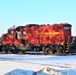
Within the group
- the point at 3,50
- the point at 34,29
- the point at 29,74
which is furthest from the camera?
the point at 3,50

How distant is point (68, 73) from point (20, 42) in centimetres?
2297

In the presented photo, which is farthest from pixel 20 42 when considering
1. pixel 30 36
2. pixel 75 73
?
pixel 75 73

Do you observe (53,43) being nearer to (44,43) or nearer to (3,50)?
(44,43)

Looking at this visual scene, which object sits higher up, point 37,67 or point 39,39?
point 39,39

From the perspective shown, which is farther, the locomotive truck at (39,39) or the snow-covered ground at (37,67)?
the locomotive truck at (39,39)

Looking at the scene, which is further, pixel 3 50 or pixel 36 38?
pixel 3 50

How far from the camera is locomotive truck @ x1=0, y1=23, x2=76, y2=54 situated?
32.8 metres

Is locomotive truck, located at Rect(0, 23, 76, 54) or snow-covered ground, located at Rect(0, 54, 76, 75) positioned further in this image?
locomotive truck, located at Rect(0, 23, 76, 54)

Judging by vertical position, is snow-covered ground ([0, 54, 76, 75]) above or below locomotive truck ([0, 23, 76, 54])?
below

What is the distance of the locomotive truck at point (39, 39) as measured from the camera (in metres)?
32.8

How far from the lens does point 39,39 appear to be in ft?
113

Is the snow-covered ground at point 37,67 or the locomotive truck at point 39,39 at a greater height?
the locomotive truck at point 39,39

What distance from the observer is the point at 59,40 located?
3297 cm

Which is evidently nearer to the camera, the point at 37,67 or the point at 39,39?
the point at 37,67
